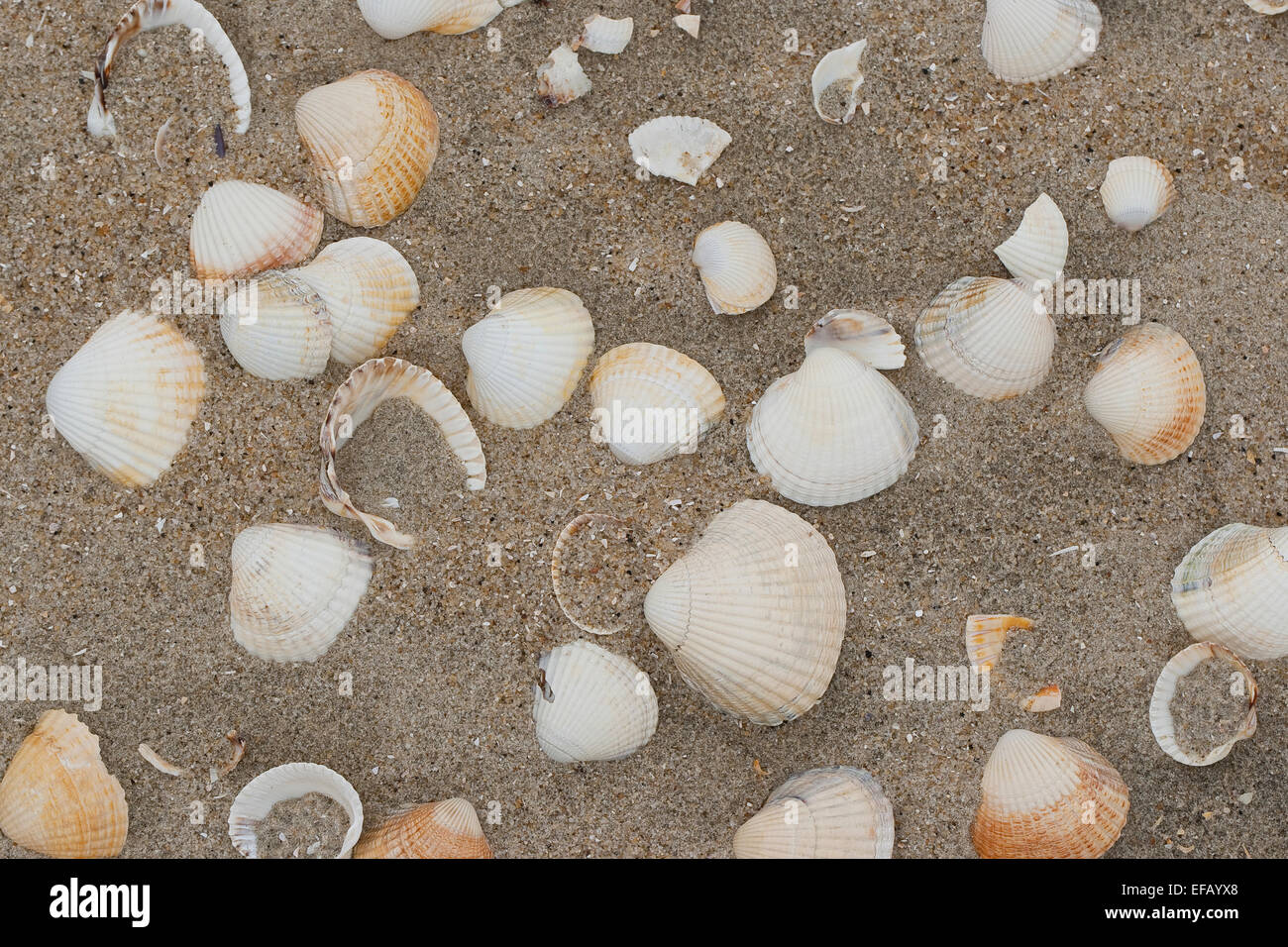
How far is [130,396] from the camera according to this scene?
3281 mm

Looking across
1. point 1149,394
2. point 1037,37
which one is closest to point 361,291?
point 1037,37

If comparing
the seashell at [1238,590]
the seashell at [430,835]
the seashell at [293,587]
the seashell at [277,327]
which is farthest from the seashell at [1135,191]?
the seashell at [430,835]

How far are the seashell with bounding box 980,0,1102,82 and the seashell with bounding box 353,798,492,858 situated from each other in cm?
303

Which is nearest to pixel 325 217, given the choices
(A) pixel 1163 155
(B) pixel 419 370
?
(B) pixel 419 370

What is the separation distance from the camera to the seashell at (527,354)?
3.26 meters

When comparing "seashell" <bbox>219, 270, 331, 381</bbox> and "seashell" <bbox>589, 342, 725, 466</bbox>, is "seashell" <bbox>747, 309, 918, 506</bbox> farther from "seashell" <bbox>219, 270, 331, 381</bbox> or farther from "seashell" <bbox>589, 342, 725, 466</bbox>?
"seashell" <bbox>219, 270, 331, 381</bbox>

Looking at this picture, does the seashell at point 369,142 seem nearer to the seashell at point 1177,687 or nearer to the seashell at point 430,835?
the seashell at point 430,835

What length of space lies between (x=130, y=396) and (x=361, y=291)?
80cm

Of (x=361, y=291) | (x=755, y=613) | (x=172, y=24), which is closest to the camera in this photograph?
(x=755, y=613)

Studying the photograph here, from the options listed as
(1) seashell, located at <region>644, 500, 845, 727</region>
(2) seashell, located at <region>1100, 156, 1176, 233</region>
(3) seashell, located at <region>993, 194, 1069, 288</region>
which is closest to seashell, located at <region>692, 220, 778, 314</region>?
(1) seashell, located at <region>644, 500, 845, 727</region>

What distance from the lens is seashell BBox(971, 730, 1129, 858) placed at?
327 cm

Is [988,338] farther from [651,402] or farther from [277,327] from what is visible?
[277,327]

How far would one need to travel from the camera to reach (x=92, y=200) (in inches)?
135
